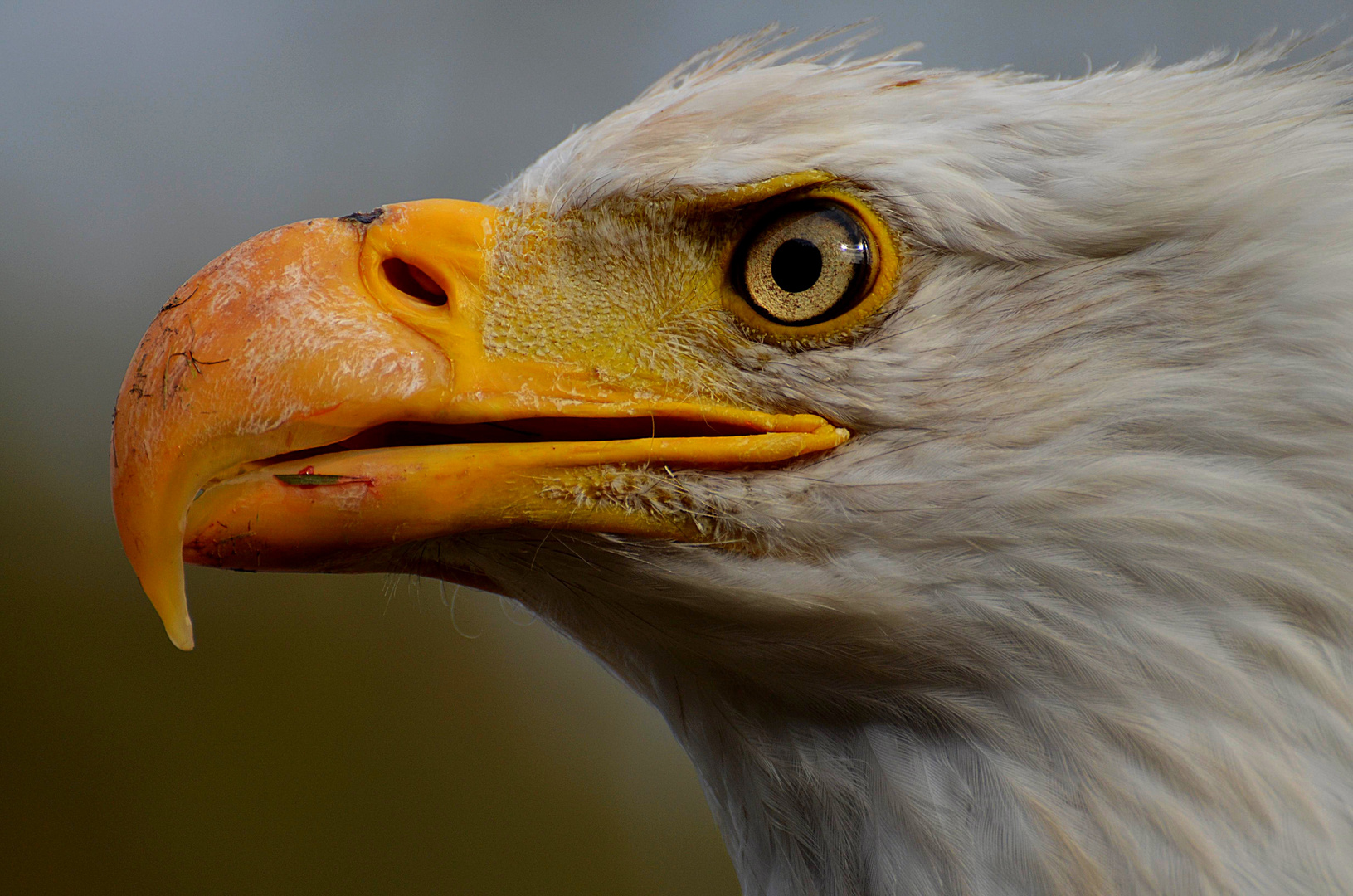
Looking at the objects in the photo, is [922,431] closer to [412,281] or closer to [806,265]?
[806,265]

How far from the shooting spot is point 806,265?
38.1 inches

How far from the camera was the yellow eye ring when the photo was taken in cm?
95

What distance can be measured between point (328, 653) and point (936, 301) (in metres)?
5.98

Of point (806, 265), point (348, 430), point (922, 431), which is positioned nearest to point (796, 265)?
point (806, 265)

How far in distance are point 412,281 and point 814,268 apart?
440 millimetres

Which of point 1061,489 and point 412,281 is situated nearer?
point 1061,489

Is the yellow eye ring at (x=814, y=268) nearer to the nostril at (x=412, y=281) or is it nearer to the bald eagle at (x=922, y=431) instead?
the bald eagle at (x=922, y=431)

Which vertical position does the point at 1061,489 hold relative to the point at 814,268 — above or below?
below

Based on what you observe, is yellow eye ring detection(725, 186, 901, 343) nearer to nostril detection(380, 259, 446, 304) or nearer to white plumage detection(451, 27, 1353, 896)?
white plumage detection(451, 27, 1353, 896)

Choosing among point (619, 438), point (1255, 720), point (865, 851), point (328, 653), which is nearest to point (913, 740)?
point (865, 851)

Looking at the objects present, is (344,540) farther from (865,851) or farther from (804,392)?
(865,851)

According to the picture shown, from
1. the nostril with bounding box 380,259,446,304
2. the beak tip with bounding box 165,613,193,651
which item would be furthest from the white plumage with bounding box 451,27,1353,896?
the beak tip with bounding box 165,613,193,651

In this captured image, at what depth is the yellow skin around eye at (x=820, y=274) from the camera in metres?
0.95

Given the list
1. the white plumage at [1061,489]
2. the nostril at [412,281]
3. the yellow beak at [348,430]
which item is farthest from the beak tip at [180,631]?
the nostril at [412,281]
